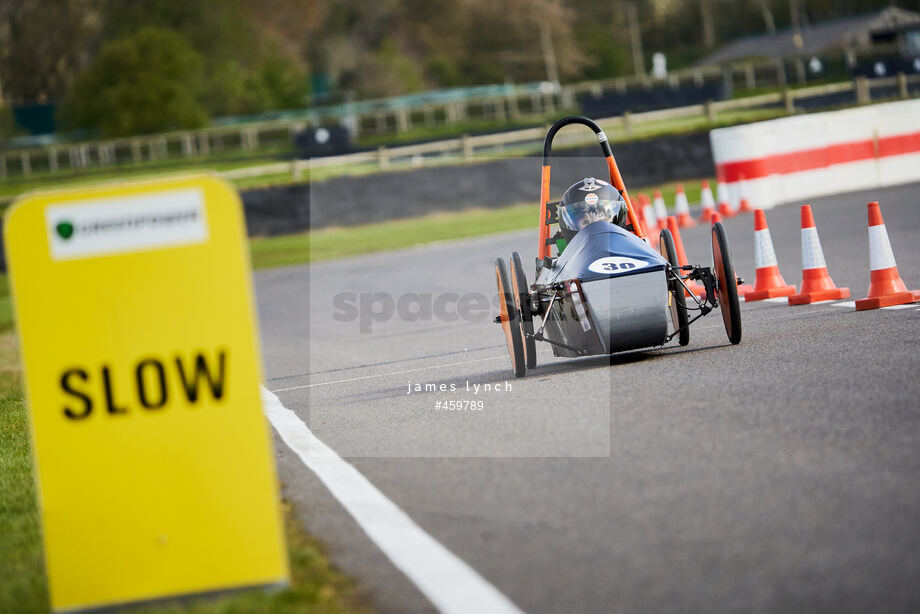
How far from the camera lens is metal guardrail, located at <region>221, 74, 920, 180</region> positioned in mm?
36562

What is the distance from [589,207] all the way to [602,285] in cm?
122

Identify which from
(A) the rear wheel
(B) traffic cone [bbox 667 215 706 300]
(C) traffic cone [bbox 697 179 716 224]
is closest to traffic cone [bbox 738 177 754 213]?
(C) traffic cone [bbox 697 179 716 224]

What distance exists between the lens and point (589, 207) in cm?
935

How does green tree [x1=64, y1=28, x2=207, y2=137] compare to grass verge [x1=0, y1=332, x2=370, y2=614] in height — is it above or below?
above

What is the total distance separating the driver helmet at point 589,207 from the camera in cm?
934

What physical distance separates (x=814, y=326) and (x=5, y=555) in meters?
5.88

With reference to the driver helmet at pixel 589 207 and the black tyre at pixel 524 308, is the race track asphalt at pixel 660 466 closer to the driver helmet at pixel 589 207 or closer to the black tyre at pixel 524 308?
the black tyre at pixel 524 308

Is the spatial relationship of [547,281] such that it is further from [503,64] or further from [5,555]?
[503,64]

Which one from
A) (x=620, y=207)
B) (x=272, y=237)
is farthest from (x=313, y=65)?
(x=620, y=207)

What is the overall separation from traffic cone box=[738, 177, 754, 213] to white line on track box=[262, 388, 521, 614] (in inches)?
660

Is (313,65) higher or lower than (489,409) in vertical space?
higher

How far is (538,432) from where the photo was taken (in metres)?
6.62

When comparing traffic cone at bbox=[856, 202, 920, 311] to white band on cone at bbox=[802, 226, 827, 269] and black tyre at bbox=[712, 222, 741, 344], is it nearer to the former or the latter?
white band on cone at bbox=[802, 226, 827, 269]

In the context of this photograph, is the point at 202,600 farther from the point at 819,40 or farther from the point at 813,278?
the point at 819,40
